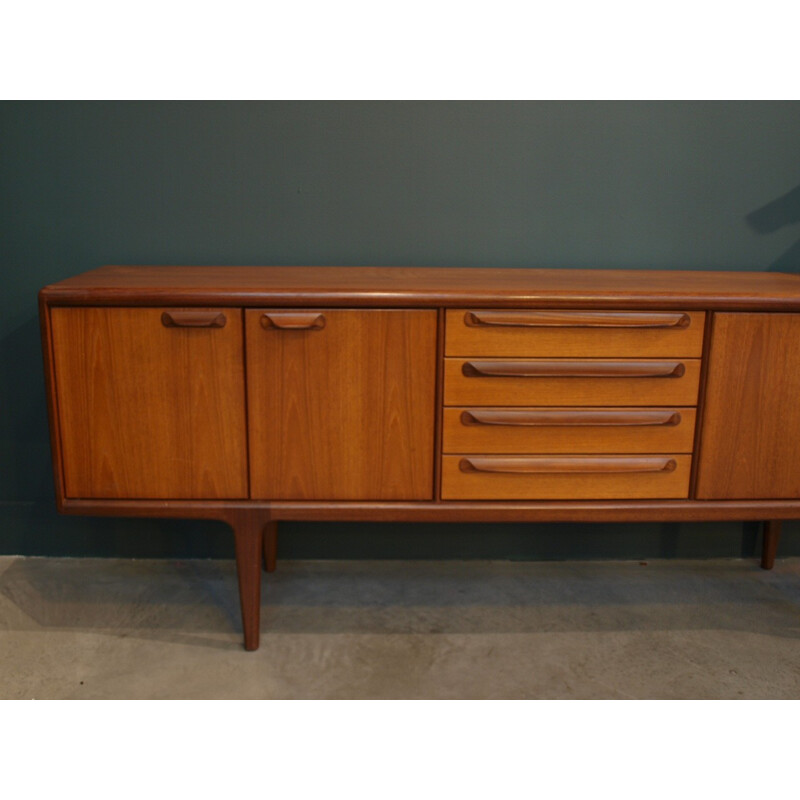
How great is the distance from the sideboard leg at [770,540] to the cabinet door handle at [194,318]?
1783mm

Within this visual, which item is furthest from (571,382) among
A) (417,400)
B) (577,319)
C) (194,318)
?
(194,318)

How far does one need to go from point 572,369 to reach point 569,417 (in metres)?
0.12

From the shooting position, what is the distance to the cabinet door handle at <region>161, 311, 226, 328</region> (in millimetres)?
1913

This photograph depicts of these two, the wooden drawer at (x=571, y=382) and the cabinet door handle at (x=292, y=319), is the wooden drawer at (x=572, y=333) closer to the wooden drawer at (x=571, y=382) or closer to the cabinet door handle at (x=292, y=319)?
the wooden drawer at (x=571, y=382)

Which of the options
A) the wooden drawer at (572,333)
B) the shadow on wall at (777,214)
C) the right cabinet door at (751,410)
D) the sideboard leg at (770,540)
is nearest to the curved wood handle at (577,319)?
the wooden drawer at (572,333)

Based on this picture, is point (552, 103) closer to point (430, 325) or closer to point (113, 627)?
point (430, 325)

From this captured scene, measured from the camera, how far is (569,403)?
78.5 inches

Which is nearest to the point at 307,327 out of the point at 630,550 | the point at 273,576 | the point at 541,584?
the point at 273,576

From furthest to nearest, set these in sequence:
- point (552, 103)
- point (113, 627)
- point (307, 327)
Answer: point (552, 103)
point (113, 627)
point (307, 327)

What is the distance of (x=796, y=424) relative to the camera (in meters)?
2.04

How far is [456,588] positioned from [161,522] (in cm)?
94

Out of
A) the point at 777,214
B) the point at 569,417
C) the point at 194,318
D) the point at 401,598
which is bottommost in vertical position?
the point at 401,598

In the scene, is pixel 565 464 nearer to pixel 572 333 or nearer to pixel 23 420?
pixel 572 333

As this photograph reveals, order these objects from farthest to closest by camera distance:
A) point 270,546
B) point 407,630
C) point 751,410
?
point 270,546
point 407,630
point 751,410
